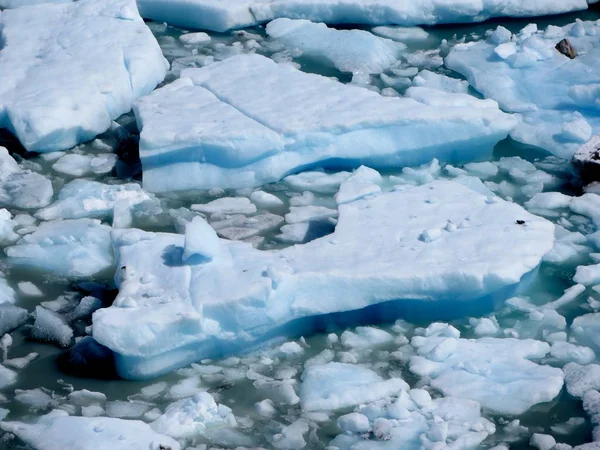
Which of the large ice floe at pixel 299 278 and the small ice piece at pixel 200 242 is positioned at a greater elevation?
the small ice piece at pixel 200 242

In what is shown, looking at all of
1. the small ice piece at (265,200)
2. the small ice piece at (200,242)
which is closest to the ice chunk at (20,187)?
the small ice piece at (265,200)

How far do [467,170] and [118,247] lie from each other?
4.98ft

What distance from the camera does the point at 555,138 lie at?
4.13m

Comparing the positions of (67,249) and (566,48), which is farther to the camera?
(566,48)

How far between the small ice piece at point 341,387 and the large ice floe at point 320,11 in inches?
115

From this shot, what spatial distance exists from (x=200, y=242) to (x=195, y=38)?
2.45m

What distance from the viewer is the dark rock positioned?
4883 millimetres

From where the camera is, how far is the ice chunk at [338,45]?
478cm

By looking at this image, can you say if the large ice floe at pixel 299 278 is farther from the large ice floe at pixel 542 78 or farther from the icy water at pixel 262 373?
the large ice floe at pixel 542 78

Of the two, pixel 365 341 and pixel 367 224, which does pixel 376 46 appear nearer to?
pixel 367 224

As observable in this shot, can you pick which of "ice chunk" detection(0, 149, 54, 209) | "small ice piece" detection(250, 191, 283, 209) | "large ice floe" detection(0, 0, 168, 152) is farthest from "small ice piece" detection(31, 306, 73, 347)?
"large ice floe" detection(0, 0, 168, 152)

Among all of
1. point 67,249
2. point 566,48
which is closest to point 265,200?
point 67,249

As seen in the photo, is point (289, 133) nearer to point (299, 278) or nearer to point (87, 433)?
point (299, 278)

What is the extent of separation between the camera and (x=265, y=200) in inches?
143
